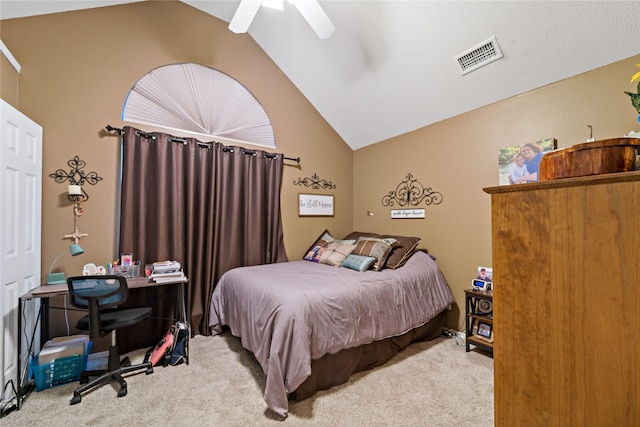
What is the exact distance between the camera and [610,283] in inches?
27.4

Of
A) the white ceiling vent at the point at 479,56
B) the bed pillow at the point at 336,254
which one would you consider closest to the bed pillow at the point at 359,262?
the bed pillow at the point at 336,254

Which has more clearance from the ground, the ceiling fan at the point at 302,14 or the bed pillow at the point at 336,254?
the ceiling fan at the point at 302,14

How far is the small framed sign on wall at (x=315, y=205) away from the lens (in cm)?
382

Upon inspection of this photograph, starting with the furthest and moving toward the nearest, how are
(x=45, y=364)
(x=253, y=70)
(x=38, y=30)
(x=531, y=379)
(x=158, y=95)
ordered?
(x=253, y=70)
(x=158, y=95)
(x=38, y=30)
(x=45, y=364)
(x=531, y=379)

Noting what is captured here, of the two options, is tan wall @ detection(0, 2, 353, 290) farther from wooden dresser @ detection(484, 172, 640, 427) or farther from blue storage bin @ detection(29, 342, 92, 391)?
wooden dresser @ detection(484, 172, 640, 427)

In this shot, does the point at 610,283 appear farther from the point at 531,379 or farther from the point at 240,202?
the point at 240,202

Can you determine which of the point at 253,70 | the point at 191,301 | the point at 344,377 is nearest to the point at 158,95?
the point at 253,70

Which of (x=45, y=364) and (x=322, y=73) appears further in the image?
(x=322, y=73)

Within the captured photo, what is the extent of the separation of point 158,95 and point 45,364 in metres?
2.52

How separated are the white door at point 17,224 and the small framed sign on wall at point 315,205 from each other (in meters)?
2.57

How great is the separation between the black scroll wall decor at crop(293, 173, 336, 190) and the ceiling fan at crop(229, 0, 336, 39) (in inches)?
74.3

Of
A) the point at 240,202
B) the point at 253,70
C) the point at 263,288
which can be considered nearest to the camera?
the point at 263,288

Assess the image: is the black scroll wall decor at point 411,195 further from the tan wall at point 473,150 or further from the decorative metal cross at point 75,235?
the decorative metal cross at point 75,235

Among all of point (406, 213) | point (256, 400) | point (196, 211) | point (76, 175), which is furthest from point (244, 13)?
point (256, 400)
